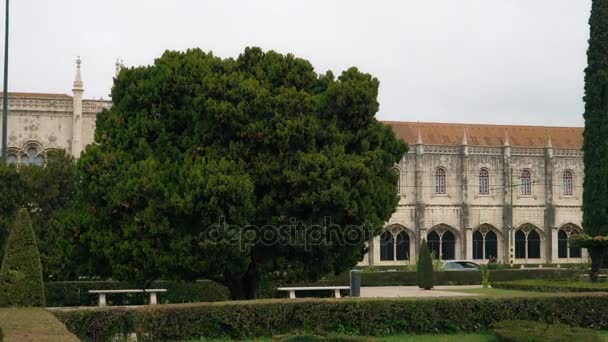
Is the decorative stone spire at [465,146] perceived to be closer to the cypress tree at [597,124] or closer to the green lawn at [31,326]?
the cypress tree at [597,124]

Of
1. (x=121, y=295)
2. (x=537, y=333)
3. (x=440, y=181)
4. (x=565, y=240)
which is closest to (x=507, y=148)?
(x=440, y=181)

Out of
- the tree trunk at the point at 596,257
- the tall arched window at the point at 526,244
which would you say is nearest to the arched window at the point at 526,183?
the tall arched window at the point at 526,244

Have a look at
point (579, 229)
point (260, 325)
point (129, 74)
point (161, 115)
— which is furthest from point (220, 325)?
point (579, 229)

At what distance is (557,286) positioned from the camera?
918 inches

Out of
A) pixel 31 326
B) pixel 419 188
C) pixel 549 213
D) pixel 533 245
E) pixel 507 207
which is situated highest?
pixel 419 188

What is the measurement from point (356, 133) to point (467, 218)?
1234 inches

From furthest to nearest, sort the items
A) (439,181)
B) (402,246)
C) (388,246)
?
(439,181)
(402,246)
(388,246)

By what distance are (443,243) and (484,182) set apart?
435 cm

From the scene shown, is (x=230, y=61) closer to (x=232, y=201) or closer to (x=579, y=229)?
(x=232, y=201)

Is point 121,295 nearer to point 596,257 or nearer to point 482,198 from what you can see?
point 596,257

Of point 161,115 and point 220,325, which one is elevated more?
point 161,115

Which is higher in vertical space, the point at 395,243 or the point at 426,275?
the point at 395,243

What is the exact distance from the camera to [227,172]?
655 inches

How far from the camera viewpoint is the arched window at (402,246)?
48.1 m
